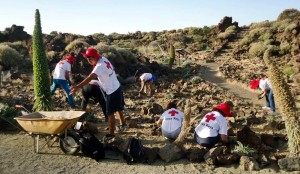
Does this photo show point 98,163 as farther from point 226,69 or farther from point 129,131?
point 226,69

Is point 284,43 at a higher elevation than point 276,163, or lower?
higher

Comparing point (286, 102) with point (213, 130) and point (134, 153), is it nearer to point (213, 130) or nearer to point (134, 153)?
point (213, 130)

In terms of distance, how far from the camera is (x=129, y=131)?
8.91 m

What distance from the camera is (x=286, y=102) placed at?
6.62 m

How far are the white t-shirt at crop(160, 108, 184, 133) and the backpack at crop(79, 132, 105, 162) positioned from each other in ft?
4.98

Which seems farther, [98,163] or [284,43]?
[284,43]

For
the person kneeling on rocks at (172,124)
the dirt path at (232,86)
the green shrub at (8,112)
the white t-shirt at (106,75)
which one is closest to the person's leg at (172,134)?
the person kneeling on rocks at (172,124)

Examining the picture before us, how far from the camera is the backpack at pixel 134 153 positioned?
22.4 feet

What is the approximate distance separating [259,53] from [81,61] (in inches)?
602

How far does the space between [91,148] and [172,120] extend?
1.83 m

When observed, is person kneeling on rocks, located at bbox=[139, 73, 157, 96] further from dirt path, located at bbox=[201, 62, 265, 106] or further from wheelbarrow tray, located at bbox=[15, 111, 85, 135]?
wheelbarrow tray, located at bbox=[15, 111, 85, 135]

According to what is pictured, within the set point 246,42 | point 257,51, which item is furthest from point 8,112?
point 246,42

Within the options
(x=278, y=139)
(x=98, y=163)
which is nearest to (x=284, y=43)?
(x=278, y=139)

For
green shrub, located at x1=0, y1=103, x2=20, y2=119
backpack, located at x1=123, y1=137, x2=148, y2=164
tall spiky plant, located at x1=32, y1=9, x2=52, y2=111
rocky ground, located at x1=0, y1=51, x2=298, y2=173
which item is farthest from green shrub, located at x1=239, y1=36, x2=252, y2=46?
backpack, located at x1=123, y1=137, x2=148, y2=164
